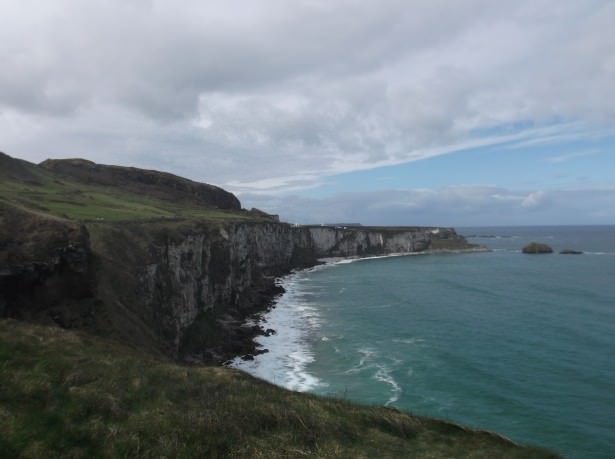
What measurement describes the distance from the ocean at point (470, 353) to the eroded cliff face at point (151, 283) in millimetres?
6062

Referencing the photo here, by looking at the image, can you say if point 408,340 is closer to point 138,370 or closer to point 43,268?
point 43,268

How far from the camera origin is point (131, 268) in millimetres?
38688

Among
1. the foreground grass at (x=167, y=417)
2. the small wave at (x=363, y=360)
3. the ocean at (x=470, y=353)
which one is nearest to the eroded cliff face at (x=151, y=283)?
the ocean at (x=470, y=353)

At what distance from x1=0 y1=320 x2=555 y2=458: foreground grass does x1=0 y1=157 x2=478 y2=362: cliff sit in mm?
6966

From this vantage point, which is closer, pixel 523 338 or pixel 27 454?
pixel 27 454

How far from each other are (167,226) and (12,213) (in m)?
26.1

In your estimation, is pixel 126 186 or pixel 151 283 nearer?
pixel 151 283

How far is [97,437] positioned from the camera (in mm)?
11984

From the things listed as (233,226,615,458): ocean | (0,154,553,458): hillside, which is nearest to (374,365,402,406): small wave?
(233,226,615,458): ocean

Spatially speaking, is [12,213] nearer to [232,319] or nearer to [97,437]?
[97,437]

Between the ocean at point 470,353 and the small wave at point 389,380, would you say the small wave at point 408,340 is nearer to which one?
the ocean at point 470,353

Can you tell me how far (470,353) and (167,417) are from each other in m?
36.7

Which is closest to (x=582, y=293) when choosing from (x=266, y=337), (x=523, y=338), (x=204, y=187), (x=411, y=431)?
(x=523, y=338)

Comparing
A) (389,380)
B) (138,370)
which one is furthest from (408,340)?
(138,370)
